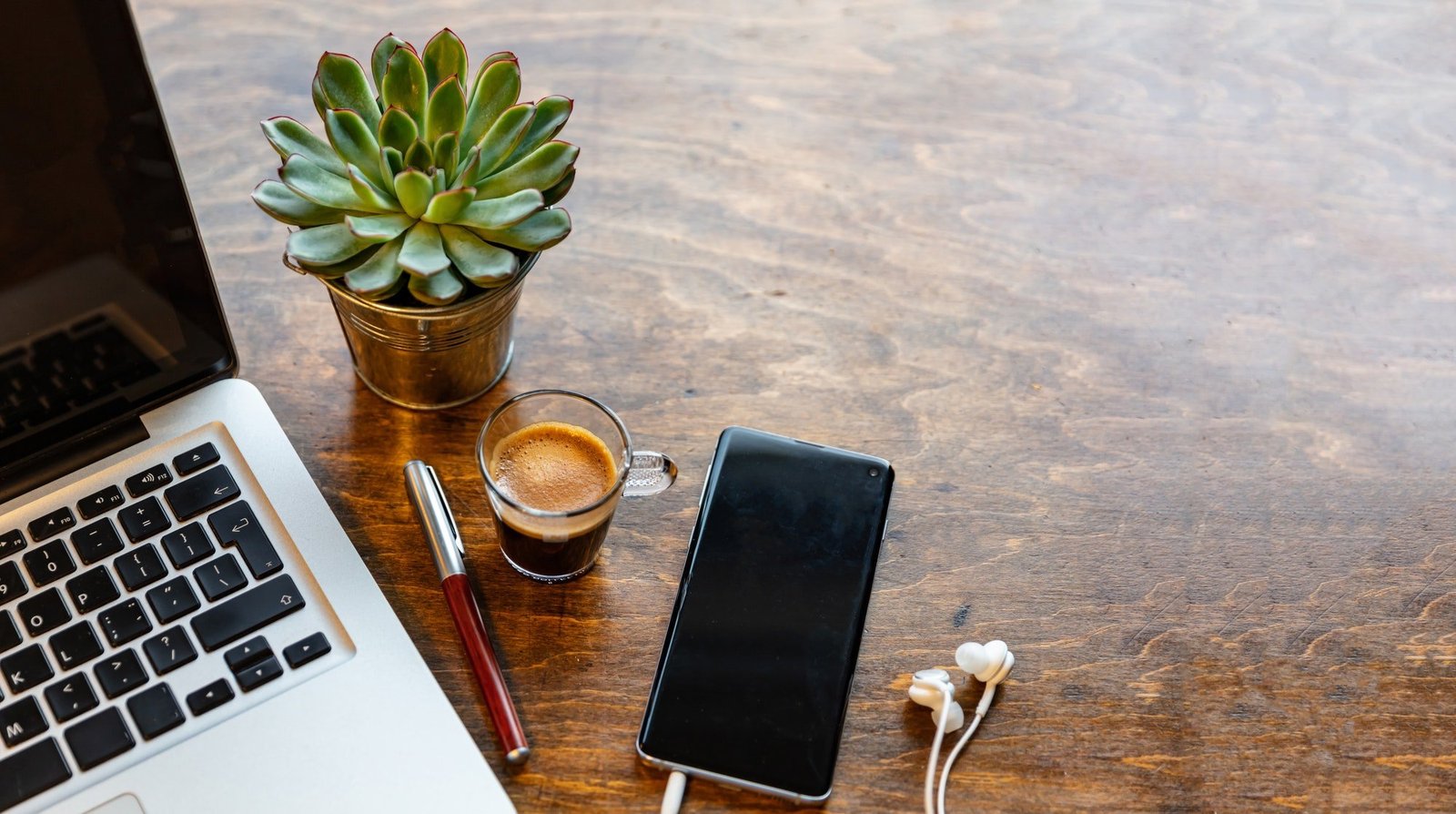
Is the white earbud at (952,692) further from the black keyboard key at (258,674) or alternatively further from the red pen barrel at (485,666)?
the black keyboard key at (258,674)

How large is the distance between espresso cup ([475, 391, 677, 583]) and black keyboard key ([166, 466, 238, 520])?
153 millimetres

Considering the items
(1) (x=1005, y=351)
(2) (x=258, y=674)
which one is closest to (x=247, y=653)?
(2) (x=258, y=674)

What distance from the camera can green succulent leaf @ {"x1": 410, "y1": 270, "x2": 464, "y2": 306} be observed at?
64 centimetres

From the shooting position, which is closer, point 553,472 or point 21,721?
point 21,721

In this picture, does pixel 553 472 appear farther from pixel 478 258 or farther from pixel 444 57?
pixel 444 57

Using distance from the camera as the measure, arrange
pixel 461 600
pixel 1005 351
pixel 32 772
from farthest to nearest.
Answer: pixel 1005 351 < pixel 461 600 < pixel 32 772

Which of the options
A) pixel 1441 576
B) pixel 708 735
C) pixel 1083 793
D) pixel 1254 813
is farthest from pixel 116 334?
pixel 1441 576

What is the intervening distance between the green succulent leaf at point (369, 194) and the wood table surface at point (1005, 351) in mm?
184

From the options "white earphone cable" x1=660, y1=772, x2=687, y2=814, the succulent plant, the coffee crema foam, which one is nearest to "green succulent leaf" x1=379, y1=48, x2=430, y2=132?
the succulent plant

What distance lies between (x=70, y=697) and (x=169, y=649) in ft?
0.18

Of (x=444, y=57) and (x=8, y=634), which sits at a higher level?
(x=444, y=57)

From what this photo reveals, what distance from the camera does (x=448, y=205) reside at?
645 mm

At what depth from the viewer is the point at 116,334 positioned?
2.17 feet

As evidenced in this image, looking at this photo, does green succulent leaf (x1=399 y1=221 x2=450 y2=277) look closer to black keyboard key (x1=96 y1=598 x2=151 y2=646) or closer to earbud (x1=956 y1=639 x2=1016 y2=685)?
black keyboard key (x1=96 y1=598 x2=151 y2=646)
